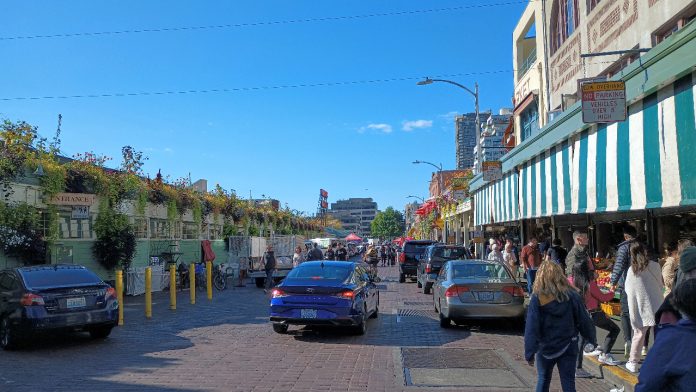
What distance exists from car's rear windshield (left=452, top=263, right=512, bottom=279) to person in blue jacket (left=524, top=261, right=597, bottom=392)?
633 centimetres

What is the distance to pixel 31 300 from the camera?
940 centimetres

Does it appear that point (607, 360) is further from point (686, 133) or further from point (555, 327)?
point (686, 133)

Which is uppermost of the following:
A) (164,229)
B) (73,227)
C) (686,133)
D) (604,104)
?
(604,104)

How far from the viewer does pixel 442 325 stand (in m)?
11.7

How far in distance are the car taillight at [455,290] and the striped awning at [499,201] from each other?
31.2 feet

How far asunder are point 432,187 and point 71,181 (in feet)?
325

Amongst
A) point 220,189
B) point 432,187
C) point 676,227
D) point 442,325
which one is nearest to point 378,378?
point 442,325

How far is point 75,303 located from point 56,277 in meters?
0.85

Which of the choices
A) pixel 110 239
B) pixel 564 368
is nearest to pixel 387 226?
pixel 110 239

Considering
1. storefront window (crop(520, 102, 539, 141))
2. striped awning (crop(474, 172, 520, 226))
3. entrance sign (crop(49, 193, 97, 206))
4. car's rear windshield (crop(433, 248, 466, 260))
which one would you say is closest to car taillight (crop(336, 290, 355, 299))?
car's rear windshield (crop(433, 248, 466, 260))

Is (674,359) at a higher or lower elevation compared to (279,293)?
higher

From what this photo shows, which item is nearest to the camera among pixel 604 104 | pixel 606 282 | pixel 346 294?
pixel 604 104

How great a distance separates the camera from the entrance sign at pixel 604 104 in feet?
31.8

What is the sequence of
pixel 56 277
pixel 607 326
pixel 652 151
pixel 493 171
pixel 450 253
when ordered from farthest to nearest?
1. pixel 493 171
2. pixel 450 253
3. pixel 56 277
4. pixel 652 151
5. pixel 607 326
